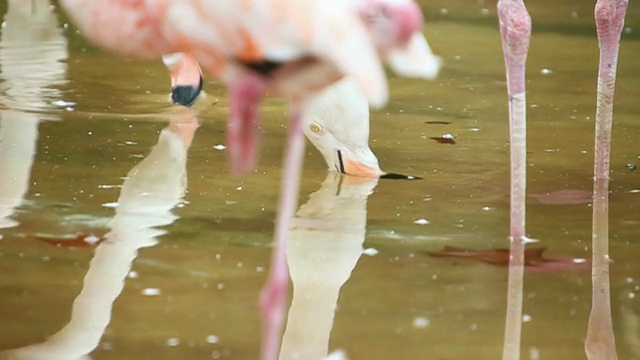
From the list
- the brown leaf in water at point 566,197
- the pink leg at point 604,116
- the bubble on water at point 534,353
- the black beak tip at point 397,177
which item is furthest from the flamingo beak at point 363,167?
the bubble on water at point 534,353

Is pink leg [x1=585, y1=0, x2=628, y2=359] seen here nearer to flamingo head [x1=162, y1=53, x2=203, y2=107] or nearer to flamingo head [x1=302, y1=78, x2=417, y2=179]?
flamingo head [x1=302, y1=78, x2=417, y2=179]

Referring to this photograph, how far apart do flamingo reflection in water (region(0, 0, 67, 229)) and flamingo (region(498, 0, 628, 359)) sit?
1.33 m

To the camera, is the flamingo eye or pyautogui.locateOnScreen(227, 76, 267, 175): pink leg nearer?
pyautogui.locateOnScreen(227, 76, 267, 175): pink leg

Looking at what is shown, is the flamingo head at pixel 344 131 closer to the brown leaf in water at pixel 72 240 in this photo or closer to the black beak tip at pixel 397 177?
the black beak tip at pixel 397 177

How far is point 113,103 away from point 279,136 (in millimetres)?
757

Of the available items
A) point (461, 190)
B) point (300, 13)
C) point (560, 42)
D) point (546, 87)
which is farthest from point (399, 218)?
point (560, 42)

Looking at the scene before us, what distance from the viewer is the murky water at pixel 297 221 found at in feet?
9.78

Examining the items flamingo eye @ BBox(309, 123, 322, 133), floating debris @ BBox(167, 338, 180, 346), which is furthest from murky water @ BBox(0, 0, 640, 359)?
flamingo eye @ BBox(309, 123, 322, 133)

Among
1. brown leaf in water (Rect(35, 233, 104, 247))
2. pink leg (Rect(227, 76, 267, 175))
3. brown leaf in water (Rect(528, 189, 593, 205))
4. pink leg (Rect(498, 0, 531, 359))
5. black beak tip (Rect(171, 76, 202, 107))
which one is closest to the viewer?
pink leg (Rect(227, 76, 267, 175))

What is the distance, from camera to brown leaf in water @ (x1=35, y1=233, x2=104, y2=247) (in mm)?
3541

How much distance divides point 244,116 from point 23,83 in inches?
125

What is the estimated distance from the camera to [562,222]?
153 inches

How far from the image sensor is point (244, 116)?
2.54 meters

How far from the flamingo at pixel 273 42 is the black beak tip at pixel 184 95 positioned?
98.7 inches
